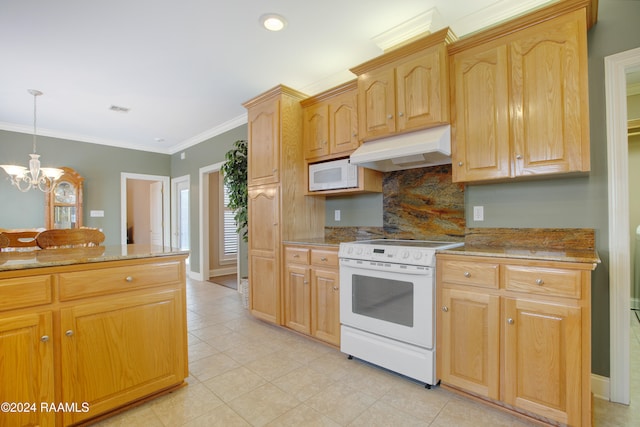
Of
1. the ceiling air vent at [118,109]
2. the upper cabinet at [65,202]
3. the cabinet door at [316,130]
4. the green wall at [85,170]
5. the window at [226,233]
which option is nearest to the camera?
the cabinet door at [316,130]

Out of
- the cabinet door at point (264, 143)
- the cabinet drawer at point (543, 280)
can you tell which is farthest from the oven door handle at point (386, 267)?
the cabinet door at point (264, 143)

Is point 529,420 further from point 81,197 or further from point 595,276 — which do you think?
point 81,197

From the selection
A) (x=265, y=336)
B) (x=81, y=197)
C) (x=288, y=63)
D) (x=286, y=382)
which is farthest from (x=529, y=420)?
(x=81, y=197)

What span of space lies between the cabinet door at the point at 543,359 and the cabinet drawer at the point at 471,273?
0.14 meters

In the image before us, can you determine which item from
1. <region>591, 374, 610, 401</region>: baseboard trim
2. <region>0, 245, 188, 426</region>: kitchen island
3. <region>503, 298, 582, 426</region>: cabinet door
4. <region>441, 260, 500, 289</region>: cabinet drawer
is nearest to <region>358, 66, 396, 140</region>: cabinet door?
<region>441, 260, 500, 289</region>: cabinet drawer

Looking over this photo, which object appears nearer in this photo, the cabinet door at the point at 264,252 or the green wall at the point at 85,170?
the cabinet door at the point at 264,252

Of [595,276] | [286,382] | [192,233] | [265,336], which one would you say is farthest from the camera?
[192,233]

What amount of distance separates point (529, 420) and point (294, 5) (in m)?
3.07

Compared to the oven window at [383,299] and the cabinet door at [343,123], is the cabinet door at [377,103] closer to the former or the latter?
the cabinet door at [343,123]

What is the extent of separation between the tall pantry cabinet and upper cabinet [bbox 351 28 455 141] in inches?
33.0

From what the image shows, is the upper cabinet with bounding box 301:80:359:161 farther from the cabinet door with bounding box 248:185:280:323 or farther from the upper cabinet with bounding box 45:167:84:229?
the upper cabinet with bounding box 45:167:84:229

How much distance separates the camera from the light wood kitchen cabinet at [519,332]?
5.08 ft

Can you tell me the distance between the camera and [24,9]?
2260 mm

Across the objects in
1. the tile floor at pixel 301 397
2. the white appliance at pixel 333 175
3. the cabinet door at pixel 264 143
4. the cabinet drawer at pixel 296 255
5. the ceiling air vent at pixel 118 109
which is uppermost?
the ceiling air vent at pixel 118 109
